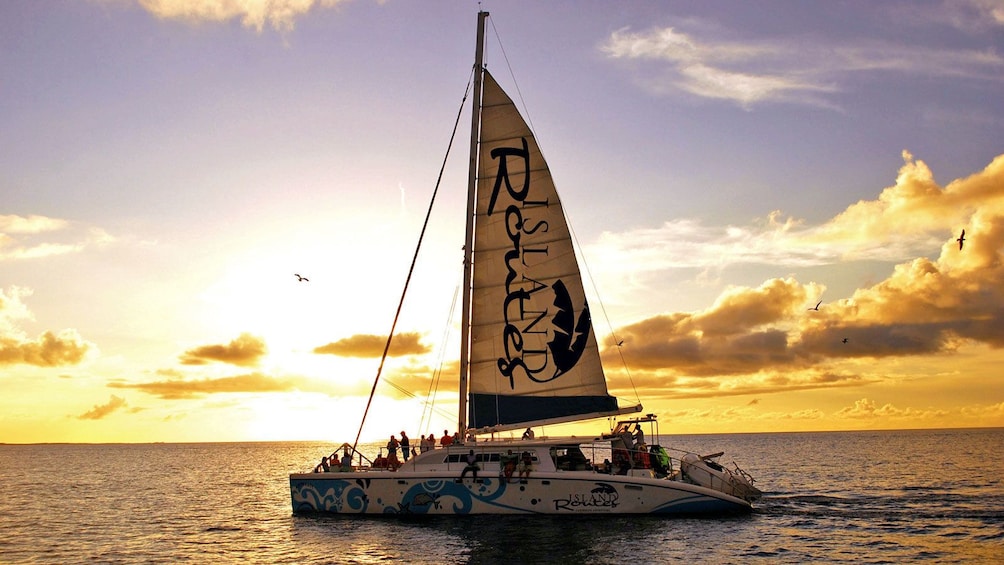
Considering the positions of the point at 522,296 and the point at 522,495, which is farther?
the point at 522,296

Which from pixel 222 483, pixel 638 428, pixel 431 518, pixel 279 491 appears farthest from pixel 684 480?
pixel 222 483

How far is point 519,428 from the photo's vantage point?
27375 millimetres

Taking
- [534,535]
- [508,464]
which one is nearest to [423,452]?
[508,464]

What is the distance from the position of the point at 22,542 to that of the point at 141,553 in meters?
6.76

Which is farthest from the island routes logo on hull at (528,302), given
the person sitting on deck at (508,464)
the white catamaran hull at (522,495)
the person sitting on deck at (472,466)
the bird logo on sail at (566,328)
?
the white catamaran hull at (522,495)

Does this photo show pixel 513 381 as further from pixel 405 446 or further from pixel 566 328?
pixel 405 446

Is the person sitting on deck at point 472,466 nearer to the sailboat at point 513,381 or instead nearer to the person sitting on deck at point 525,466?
the sailboat at point 513,381

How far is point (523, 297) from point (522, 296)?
0.05m

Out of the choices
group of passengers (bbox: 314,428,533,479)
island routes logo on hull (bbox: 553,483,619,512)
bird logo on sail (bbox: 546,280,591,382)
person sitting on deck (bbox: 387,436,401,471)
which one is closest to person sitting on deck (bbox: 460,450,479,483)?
group of passengers (bbox: 314,428,533,479)

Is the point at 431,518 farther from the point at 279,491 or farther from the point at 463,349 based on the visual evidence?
the point at 279,491

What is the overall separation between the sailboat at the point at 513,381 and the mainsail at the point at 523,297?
3cm

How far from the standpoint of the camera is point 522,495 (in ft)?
86.3

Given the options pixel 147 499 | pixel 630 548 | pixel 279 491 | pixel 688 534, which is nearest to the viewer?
pixel 630 548

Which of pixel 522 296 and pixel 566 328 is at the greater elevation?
pixel 522 296
